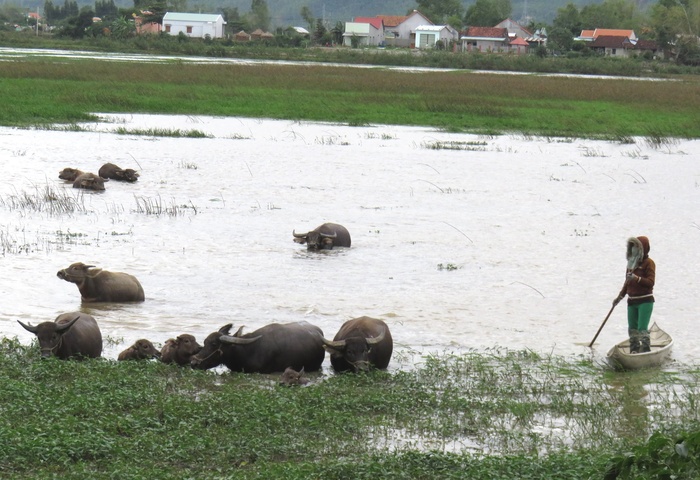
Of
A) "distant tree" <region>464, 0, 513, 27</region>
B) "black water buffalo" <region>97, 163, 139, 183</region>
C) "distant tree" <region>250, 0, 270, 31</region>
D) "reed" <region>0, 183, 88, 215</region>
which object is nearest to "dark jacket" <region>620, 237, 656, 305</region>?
"reed" <region>0, 183, 88, 215</region>

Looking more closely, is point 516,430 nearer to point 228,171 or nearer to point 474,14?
point 228,171

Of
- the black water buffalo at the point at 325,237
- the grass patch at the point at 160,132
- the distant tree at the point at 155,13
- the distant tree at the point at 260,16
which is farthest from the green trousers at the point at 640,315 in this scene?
the distant tree at the point at 260,16

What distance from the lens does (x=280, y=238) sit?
15.6 m

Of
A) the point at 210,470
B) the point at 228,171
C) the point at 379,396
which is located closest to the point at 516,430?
the point at 379,396

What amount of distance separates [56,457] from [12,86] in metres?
32.7

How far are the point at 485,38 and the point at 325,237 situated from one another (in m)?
107

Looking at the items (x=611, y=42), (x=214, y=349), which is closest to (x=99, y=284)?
(x=214, y=349)

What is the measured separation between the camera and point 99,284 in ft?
37.3

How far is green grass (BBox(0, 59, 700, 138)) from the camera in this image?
33.8 m

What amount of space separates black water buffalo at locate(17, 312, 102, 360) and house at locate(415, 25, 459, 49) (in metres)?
113

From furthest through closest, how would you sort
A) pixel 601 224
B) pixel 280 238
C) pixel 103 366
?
pixel 601 224 < pixel 280 238 < pixel 103 366

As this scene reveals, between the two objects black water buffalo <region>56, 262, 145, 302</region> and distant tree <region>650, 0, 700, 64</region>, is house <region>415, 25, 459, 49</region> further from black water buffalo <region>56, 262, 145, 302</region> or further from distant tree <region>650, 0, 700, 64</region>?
black water buffalo <region>56, 262, 145, 302</region>

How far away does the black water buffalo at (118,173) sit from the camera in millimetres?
20266

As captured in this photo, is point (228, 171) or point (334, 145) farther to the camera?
point (334, 145)
